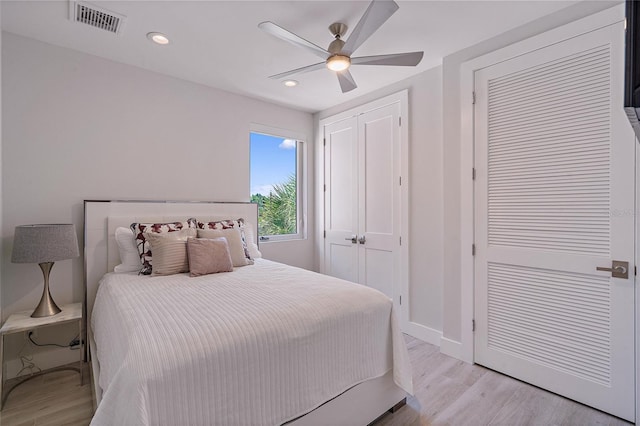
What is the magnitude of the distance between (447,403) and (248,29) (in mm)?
2934

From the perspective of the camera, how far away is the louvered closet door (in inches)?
72.2

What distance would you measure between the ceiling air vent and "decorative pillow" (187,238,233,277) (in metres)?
1.64

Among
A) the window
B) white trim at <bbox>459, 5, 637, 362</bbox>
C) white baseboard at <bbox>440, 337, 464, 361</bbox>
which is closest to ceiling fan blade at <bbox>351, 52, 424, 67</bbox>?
white trim at <bbox>459, 5, 637, 362</bbox>

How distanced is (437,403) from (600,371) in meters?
1.02

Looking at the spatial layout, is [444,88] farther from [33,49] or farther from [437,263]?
[33,49]

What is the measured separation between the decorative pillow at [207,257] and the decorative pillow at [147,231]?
1.12 feet

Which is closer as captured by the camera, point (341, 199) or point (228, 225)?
point (228, 225)

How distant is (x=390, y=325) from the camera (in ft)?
6.11

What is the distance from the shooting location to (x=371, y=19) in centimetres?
170

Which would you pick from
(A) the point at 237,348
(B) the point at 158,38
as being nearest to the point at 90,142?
(B) the point at 158,38

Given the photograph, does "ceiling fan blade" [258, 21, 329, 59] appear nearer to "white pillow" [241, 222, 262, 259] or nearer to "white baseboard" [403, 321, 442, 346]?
"white pillow" [241, 222, 262, 259]

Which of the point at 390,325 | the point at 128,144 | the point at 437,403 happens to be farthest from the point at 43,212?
the point at 437,403

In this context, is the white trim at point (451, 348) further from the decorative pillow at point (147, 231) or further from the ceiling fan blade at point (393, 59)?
the decorative pillow at point (147, 231)

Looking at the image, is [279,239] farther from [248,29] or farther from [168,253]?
[248,29]
